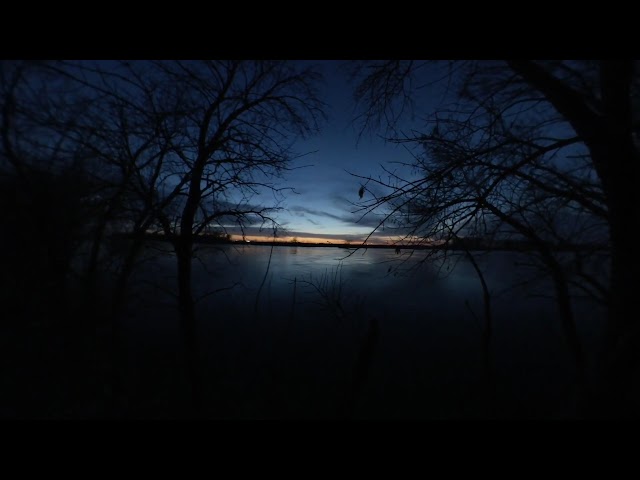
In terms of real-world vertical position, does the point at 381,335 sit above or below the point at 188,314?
below

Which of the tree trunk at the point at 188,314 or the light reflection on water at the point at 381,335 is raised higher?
the tree trunk at the point at 188,314

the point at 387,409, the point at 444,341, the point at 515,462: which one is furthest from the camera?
the point at 444,341

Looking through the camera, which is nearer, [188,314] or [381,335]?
[188,314]

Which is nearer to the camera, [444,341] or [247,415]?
[247,415]

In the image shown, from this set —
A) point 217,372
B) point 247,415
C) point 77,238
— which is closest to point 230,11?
point 77,238

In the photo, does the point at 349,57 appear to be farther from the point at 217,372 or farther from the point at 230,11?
the point at 217,372

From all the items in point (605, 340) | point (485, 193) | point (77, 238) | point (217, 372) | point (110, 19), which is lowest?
point (217, 372)

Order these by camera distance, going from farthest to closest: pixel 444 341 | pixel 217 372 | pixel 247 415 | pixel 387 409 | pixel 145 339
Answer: pixel 444 341
pixel 145 339
pixel 217 372
pixel 387 409
pixel 247 415

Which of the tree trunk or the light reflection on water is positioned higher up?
the tree trunk

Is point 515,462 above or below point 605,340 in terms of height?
below

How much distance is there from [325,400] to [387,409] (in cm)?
259

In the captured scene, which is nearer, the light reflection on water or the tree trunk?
the tree trunk

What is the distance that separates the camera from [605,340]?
252cm

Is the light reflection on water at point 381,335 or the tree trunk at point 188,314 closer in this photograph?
the tree trunk at point 188,314
